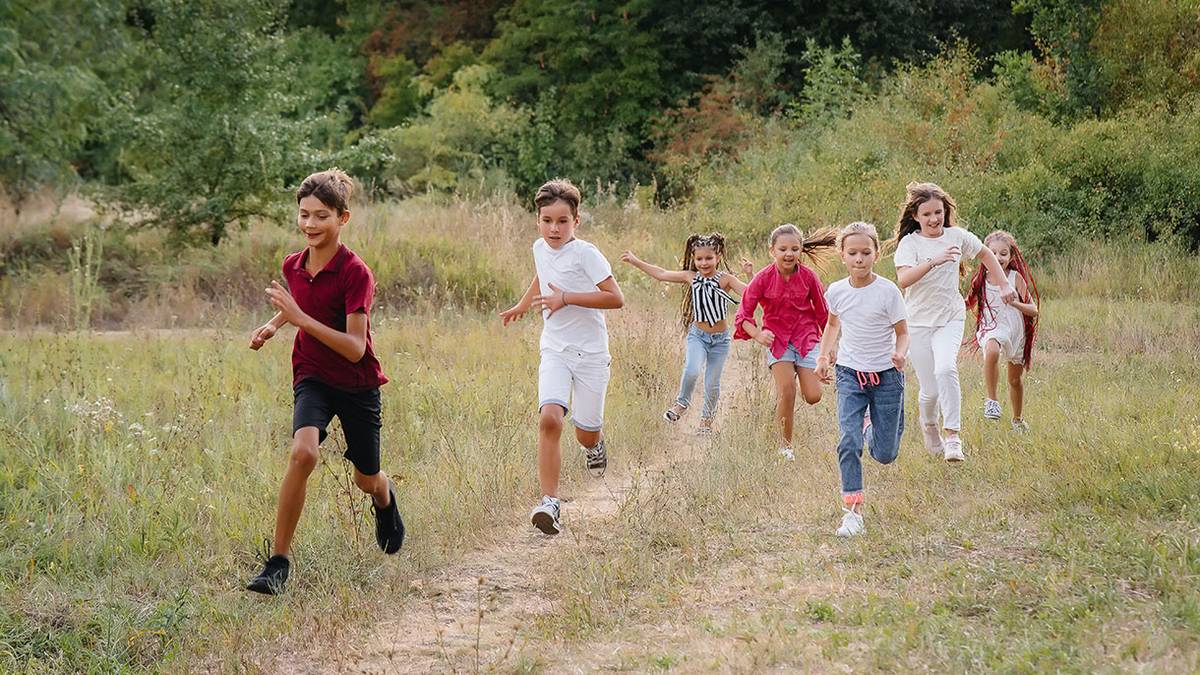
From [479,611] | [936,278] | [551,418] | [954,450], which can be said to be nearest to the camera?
[479,611]

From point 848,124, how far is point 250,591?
18.1 m

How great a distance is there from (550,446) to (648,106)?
24173 mm

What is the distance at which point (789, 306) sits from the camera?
9.05 meters

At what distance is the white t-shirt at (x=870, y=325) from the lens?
7.30 m

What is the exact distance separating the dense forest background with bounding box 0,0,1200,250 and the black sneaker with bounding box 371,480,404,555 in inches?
463

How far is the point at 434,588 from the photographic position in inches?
263

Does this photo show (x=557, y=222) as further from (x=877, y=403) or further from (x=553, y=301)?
(x=877, y=403)

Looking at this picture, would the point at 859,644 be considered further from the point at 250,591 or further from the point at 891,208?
the point at 891,208

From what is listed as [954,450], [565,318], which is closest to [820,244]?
[954,450]

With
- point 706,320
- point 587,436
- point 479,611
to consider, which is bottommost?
point 479,611

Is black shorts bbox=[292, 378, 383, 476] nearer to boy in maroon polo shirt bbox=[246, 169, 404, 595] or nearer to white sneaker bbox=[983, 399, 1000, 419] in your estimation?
boy in maroon polo shirt bbox=[246, 169, 404, 595]

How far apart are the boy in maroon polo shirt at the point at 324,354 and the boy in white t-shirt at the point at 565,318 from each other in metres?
1.19

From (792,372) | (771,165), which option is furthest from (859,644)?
(771,165)

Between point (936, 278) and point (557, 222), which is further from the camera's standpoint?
point (936, 278)
